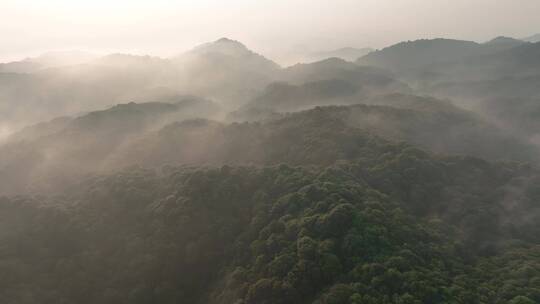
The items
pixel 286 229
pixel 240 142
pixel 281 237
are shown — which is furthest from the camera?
pixel 240 142

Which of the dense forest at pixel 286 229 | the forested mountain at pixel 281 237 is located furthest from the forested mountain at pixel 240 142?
the forested mountain at pixel 281 237

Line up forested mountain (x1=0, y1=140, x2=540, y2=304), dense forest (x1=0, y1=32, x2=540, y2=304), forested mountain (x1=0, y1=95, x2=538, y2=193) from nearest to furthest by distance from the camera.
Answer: forested mountain (x1=0, y1=140, x2=540, y2=304) → dense forest (x1=0, y1=32, x2=540, y2=304) → forested mountain (x1=0, y1=95, x2=538, y2=193)

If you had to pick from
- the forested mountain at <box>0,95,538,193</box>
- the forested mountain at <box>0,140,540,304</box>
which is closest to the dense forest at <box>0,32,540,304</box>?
the forested mountain at <box>0,140,540,304</box>

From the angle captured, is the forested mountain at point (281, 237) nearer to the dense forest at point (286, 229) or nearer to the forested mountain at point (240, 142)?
the dense forest at point (286, 229)

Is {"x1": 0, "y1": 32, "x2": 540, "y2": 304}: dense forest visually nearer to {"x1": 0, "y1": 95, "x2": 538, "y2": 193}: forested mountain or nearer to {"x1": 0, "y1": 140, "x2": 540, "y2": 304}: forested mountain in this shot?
{"x1": 0, "y1": 140, "x2": 540, "y2": 304}: forested mountain


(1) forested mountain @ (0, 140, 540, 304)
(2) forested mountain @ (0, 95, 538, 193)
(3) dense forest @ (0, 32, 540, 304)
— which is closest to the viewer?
(1) forested mountain @ (0, 140, 540, 304)

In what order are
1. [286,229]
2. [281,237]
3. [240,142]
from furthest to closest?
[240,142] → [286,229] → [281,237]

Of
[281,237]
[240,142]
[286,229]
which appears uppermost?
[240,142]

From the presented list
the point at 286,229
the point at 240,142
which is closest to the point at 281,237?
the point at 286,229

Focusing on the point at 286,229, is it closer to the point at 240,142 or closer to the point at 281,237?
the point at 281,237

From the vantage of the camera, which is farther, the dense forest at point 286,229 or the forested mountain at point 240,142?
the forested mountain at point 240,142

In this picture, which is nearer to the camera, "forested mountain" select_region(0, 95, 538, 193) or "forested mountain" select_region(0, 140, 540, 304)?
"forested mountain" select_region(0, 140, 540, 304)

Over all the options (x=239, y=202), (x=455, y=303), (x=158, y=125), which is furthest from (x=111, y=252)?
(x=158, y=125)
